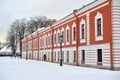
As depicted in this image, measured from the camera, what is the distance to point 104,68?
2158 centimetres

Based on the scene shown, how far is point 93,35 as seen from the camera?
24312 mm

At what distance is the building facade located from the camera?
20797 millimetres

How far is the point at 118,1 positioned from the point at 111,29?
2697 millimetres

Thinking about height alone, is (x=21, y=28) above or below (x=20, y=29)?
above

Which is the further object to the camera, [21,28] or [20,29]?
[21,28]

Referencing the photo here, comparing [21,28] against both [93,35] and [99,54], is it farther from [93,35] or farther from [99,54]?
[99,54]

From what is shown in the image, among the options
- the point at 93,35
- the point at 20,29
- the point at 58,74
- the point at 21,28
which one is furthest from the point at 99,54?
the point at 21,28

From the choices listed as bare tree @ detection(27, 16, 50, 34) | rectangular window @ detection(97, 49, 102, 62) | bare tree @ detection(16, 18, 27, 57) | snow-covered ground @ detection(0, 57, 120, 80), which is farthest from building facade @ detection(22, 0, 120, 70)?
bare tree @ detection(27, 16, 50, 34)

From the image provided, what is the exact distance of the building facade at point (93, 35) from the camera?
819 inches

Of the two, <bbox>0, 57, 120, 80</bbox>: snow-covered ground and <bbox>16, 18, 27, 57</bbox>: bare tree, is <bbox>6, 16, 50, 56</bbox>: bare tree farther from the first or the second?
<bbox>0, 57, 120, 80</bbox>: snow-covered ground

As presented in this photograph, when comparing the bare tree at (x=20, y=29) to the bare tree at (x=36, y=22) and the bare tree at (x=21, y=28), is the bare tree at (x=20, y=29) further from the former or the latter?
the bare tree at (x=36, y=22)

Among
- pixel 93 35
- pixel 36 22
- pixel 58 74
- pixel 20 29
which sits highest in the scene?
pixel 36 22

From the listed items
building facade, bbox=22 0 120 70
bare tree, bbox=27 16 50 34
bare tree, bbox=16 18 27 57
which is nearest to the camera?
building facade, bbox=22 0 120 70

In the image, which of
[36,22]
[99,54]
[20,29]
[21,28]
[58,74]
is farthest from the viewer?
[36,22]
